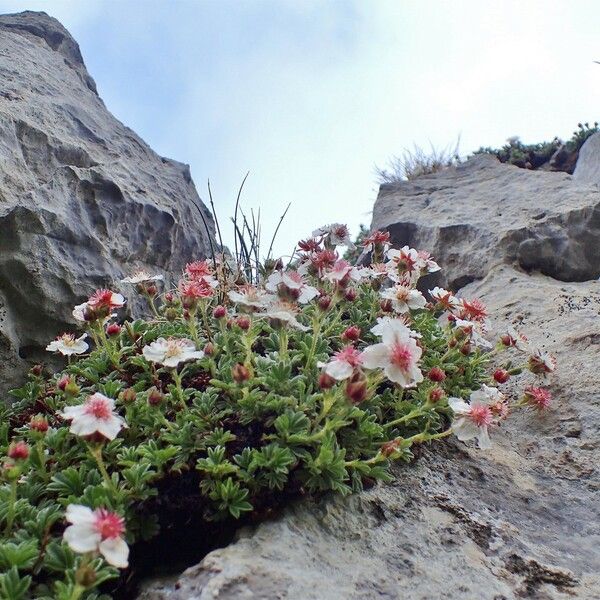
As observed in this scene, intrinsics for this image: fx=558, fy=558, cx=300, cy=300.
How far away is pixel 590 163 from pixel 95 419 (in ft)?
15.6

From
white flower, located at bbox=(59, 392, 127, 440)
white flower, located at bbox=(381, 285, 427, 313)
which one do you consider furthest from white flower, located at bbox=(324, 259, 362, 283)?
white flower, located at bbox=(59, 392, 127, 440)

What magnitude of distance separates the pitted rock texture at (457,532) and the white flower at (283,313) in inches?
23.3

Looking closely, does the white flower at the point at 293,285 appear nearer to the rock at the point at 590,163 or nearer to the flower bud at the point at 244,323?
the flower bud at the point at 244,323

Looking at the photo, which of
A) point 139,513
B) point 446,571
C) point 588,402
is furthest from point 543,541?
point 139,513

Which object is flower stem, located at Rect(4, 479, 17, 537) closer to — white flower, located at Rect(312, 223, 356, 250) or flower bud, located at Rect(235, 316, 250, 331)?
flower bud, located at Rect(235, 316, 250, 331)

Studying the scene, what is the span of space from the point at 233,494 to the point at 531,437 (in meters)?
1.40

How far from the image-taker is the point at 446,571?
5.08ft

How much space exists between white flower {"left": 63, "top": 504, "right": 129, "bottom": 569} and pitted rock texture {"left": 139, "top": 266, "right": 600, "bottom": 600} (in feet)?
0.76

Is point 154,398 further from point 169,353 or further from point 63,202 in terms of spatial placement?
point 63,202

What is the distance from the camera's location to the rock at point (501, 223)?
12.8 ft

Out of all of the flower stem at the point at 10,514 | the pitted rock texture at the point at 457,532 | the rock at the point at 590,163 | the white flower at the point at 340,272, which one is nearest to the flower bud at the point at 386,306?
the white flower at the point at 340,272

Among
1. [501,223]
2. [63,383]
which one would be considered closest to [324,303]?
[63,383]

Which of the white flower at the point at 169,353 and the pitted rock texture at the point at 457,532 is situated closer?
the pitted rock texture at the point at 457,532

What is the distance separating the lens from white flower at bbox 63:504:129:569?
3.84 feet
